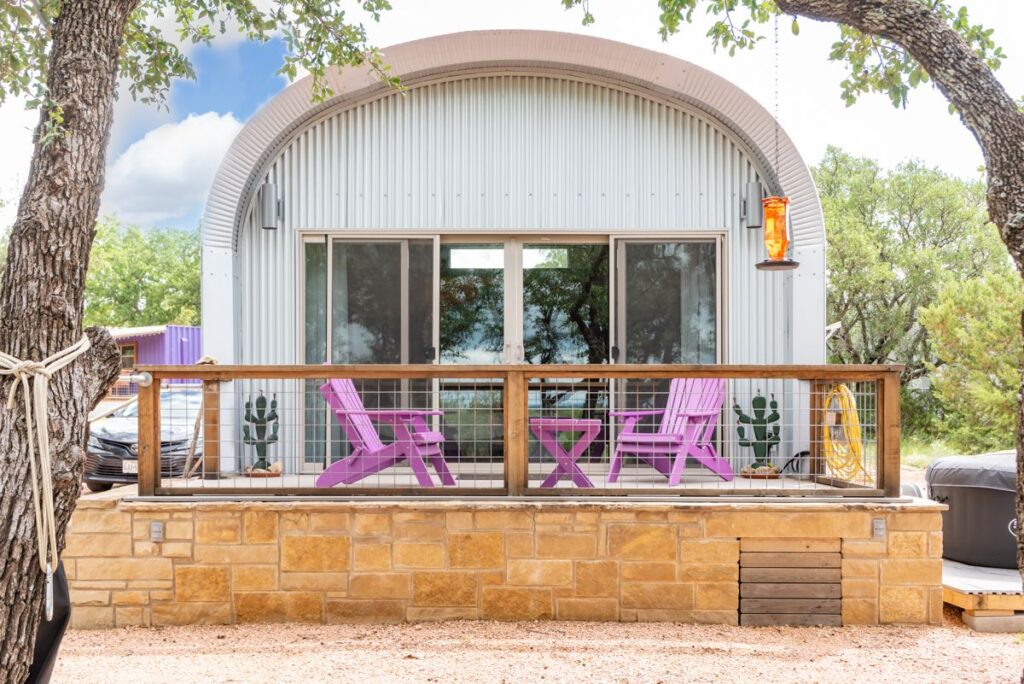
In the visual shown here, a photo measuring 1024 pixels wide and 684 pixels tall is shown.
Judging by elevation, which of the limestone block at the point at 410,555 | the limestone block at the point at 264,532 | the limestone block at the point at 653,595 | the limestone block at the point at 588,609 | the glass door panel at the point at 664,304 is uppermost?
the glass door panel at the point at 664,304

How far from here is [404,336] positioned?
753cm

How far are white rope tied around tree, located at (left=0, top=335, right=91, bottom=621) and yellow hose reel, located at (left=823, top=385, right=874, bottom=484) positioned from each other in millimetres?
4590

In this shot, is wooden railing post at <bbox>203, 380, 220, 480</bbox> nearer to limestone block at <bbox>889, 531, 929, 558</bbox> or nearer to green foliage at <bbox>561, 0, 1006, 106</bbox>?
green foliage at <bbox>561, 0, 1006, 106</bbox>

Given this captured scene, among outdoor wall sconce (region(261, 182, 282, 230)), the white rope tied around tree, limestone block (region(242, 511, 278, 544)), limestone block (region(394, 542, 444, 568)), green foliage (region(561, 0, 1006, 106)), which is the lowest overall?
limestone block (region(394, 542, 444, 568))

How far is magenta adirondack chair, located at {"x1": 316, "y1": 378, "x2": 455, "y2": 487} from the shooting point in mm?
5508

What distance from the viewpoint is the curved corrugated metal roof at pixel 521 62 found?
7273mm

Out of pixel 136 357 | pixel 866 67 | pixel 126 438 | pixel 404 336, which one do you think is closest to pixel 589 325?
pixel 404 336

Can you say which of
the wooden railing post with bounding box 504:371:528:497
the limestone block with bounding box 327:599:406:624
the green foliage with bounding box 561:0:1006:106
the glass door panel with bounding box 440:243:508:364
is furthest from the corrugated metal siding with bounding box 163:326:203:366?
the green foliage with bounding box 561:0:1006:106

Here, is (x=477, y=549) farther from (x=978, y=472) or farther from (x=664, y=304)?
(x=978, y=472)

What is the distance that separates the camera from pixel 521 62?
7492 millimetres

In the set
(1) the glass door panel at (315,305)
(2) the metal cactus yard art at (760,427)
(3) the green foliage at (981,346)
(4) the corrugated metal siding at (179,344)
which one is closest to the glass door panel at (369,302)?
(1) the glass door panel at (315,305)

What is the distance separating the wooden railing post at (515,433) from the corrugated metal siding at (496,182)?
2.56m

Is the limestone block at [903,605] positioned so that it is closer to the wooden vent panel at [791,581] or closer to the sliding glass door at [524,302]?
the wooden vent panel at [791,581]

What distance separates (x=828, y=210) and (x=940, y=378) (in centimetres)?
973
